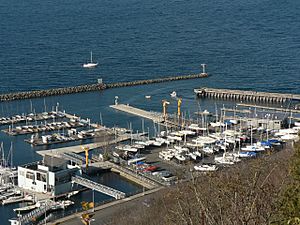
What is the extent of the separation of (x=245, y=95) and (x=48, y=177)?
62.2ft

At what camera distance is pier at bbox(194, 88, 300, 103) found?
36.0 metres

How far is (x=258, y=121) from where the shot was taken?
2928 centimetres

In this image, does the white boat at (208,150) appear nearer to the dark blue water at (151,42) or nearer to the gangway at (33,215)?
the gangway at (33,215)

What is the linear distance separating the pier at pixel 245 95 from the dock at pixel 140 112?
5.63 metres

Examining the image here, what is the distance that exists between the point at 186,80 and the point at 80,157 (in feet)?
62.7

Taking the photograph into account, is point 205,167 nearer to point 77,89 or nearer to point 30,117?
point 30,117

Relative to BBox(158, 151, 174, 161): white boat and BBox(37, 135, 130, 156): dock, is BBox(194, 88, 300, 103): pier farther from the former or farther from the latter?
BBox(158, 151, 174, 161): white boat

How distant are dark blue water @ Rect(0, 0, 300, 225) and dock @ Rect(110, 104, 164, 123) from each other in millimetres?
558

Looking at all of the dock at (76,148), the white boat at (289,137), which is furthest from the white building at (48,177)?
the white boat at (289,137)

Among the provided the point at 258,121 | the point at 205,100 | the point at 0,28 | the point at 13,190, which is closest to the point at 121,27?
the point at 0,28

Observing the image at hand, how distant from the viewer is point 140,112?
3322 centimetres

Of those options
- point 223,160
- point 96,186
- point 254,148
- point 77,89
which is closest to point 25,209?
point 96,186

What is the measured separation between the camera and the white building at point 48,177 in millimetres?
20953

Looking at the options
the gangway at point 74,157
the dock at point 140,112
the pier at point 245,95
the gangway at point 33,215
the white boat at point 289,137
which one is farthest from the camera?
the pier at point 245,95
